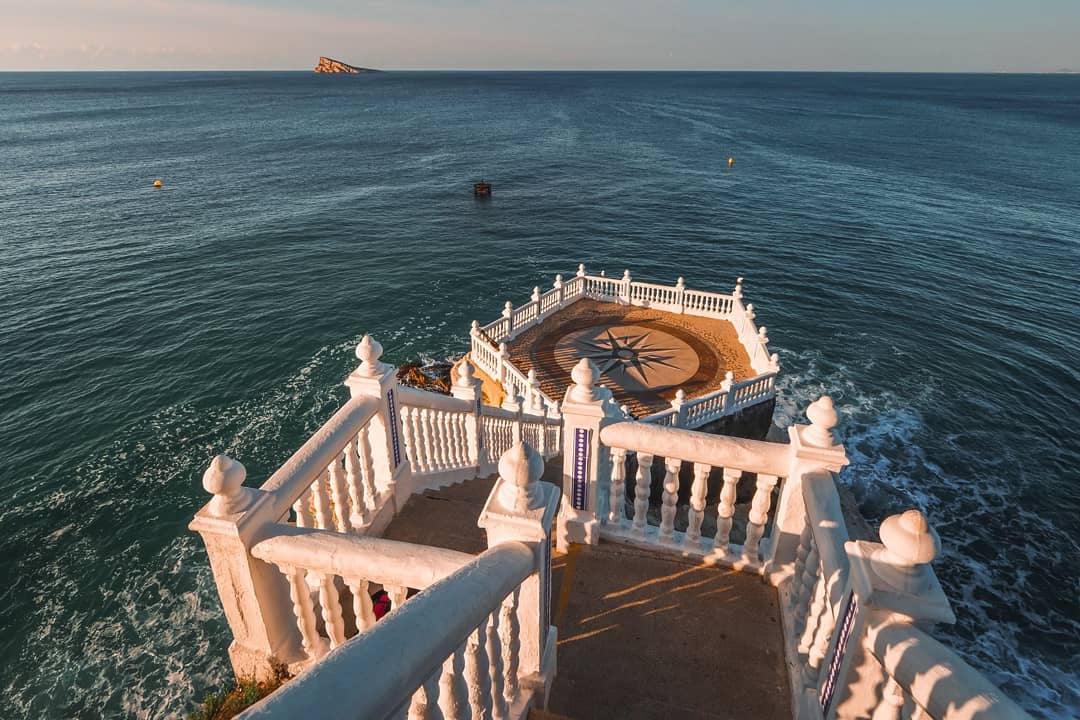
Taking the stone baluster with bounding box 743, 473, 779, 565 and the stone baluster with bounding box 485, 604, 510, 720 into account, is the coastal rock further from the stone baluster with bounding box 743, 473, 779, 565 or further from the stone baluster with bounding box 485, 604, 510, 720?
the stone baluster with bounding box 485, 604, 510, 720

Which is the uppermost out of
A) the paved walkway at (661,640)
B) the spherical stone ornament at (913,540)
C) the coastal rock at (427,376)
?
the spherical stone ornament at (913,540)

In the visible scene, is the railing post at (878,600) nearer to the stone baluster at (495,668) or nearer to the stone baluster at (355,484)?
the stone baluster at (495,668)

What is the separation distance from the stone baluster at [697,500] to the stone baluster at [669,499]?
0.59 feet

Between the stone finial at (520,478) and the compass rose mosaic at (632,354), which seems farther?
the compass rose mosaic at (632,354)

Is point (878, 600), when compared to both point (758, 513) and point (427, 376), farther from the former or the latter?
point (427, 376)

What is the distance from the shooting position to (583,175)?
217 ft

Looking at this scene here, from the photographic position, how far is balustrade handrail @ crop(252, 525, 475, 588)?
3.42 m

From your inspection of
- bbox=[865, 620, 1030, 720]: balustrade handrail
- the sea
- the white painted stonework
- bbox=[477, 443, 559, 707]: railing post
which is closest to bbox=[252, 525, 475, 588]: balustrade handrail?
the white painted stonework

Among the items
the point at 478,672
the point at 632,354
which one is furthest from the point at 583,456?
the point at 632,354

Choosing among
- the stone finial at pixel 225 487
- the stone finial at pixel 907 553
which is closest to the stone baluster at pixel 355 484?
the stone finial at pixel 225 487

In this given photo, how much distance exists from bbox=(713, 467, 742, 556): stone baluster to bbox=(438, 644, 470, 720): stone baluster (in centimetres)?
302

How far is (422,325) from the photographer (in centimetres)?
3038

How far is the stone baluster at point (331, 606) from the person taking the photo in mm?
4227

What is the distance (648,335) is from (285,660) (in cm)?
1834
